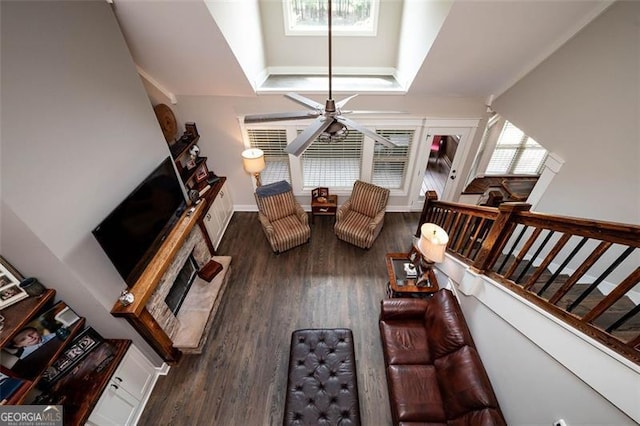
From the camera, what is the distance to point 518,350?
2.05 meters

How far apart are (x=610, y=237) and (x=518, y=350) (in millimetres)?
1116

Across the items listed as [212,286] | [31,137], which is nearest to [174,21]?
[31,137]

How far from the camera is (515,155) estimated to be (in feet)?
20.0

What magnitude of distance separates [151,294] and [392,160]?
4.29m

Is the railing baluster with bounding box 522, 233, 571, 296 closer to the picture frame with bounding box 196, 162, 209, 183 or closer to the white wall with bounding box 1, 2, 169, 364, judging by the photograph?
the white wall with bounding box 1, 2, 169, 364

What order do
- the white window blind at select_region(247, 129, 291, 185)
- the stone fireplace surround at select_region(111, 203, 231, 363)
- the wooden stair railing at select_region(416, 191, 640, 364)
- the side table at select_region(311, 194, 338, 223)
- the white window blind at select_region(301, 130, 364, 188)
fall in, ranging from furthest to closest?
1. the white window blind at select_region(301, 130, 364, 188)
2. the side table at select_region(311, 194, 338, 223)
3. the white window blind at select_region(247, 129, 291, 185)
4. the stone fireplace surround at select_region(111, 203, 231, 363)
5. the wooden stair railing at select_region(416, 191, 640, 364)

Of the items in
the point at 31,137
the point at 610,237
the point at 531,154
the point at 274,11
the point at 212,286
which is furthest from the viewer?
the point at 531,154

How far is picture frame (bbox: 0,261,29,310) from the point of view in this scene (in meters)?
1.91

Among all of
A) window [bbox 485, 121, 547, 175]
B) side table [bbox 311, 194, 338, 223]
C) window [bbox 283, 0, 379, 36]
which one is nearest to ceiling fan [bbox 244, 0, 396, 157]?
side table [bbox 311, 194, 338, 223]

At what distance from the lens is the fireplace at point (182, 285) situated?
3.32 meters

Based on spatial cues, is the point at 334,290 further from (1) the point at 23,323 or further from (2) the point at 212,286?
(1) the point at 23,323

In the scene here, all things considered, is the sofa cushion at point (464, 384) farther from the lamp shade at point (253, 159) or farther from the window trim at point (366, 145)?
the lamp shade at point (253, 159)

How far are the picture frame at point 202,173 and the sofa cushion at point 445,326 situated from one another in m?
4.03

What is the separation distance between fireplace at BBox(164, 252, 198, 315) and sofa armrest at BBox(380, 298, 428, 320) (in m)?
2.68
